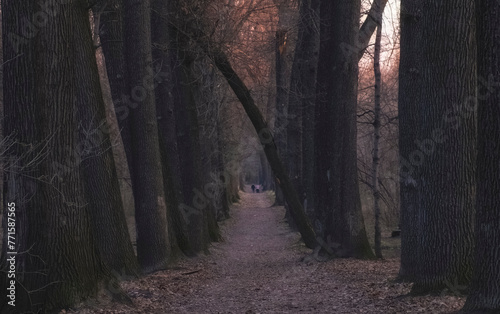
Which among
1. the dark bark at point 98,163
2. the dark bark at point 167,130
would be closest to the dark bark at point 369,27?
the dark bark at point 167,130

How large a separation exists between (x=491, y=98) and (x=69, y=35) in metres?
5.59

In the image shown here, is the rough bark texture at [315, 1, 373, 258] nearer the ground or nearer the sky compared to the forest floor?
nearer the sky

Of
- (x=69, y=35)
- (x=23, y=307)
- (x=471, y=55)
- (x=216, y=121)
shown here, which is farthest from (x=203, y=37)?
(x=216, y=121)

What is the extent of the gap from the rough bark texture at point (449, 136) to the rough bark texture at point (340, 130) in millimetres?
6080

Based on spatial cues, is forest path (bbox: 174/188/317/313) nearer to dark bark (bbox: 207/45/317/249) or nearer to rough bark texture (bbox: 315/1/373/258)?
dark bark (bbox: 207/45/317/249)

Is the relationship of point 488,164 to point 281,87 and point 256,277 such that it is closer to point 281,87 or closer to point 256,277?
point 256,277

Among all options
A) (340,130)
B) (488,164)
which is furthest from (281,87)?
(488,164)

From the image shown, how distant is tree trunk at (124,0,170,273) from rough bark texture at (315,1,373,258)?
452 centimetres

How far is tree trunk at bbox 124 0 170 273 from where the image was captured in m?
13.0

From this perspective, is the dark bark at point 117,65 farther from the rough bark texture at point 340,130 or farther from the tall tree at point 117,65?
the rough bark texture at point 340,130

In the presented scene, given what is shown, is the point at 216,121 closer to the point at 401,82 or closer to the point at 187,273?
the point at 187,273

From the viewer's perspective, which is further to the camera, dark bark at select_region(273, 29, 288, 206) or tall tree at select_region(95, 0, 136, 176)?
dark bark at select_region(273, 29, 288, 206)

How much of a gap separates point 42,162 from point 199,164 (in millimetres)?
10266

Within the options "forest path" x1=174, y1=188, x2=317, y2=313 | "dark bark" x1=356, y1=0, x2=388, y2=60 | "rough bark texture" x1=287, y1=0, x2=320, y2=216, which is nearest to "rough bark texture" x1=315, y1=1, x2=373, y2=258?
"dark bark" x1=356, y1=0, x2=388, y2=60
